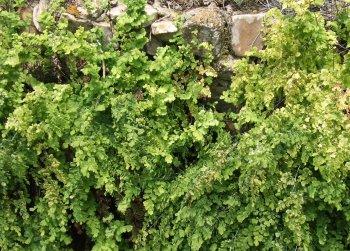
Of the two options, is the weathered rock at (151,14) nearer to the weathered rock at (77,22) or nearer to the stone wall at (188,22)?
the stone wall at (188,22)

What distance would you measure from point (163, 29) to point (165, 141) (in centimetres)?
93

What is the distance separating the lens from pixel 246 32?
430cm

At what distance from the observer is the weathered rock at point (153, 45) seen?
4.42m

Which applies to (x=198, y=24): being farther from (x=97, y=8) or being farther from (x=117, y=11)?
(x=97, y=8)

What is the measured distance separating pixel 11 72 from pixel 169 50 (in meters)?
1.32

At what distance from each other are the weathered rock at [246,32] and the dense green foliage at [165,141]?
0.11 meters

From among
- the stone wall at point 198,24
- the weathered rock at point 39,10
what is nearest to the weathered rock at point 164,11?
the stone wall at point 198,24

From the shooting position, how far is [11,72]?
4.28m

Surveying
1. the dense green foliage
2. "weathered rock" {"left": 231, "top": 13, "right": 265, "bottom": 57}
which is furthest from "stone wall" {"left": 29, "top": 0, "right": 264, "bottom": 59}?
the dense green foliage

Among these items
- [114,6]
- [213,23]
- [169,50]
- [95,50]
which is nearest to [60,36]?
[95,50]

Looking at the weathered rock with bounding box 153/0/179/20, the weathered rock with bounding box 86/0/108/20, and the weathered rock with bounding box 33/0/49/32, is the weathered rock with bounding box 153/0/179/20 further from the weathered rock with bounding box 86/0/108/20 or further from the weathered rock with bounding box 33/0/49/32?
the weathered rock with bounding box 33/0/49/32

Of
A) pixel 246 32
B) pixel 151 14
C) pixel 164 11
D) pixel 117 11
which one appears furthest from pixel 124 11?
pixel 246 32

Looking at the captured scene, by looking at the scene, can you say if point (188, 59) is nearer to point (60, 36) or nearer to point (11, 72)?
point (60, 36)

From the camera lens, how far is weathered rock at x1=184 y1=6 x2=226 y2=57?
427cm
